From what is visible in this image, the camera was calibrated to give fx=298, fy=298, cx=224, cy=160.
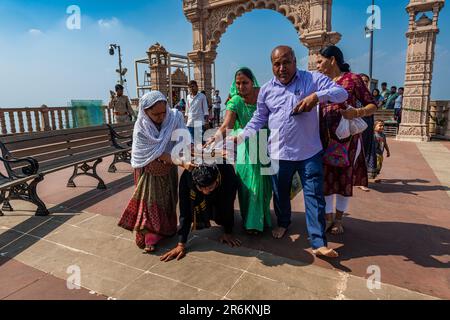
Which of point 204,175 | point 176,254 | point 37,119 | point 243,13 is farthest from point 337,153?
point 243,13

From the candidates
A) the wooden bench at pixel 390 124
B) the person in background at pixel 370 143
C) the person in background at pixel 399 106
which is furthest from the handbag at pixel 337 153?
the person in background at pixel 399 106

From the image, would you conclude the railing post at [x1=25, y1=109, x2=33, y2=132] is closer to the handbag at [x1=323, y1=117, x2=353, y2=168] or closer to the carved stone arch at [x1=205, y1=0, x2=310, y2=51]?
the carved stone arch at [x1=205, y1=0, x2=310, y2=51]

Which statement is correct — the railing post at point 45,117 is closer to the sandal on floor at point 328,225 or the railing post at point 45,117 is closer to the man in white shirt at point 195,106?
the man in white shirt at point 195,106

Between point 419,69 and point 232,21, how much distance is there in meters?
7.11

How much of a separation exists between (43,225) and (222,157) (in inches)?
79.3

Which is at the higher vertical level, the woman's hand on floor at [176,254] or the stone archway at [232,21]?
the stone archway at [232,21]

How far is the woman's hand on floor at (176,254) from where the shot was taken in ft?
7.67

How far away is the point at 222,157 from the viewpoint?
249 cm

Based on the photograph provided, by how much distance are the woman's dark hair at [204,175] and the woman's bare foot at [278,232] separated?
0.82 m

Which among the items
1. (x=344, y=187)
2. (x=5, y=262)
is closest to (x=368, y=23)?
(x=344, y=187)

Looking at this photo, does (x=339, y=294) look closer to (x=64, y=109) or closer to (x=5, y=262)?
(x=5, y=262)

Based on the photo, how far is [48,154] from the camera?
3.79 metres

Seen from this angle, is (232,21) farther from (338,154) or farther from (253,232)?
(253,232)

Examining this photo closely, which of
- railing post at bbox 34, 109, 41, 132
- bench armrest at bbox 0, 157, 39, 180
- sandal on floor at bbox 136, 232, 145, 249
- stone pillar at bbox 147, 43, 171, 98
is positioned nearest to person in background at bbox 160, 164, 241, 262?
sandal on floor at bbox 136, 232, 145, 249
